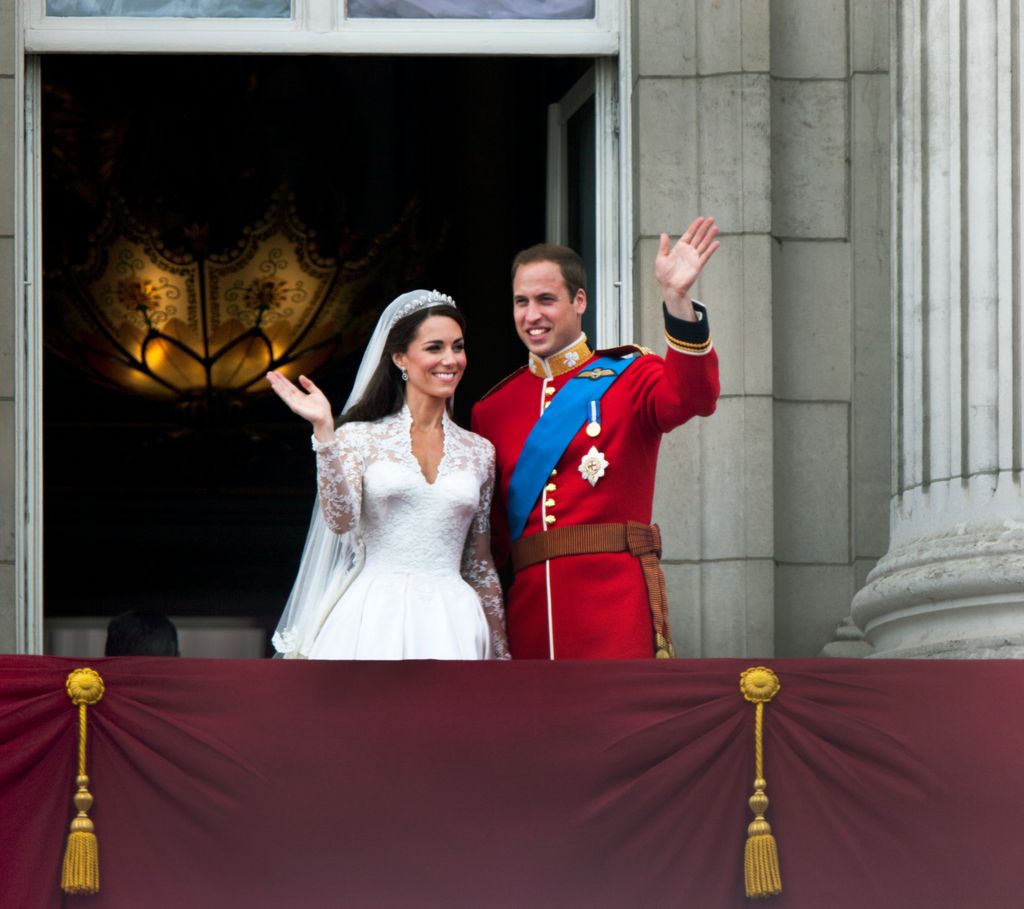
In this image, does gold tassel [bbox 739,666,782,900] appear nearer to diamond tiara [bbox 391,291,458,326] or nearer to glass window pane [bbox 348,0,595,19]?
diamond tiara [bbox 391,291,458,326]

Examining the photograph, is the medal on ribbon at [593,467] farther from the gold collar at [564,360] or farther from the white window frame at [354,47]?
the white window frame at [354,47]

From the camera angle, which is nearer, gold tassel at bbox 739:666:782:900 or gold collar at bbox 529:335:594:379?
gold tassel at bbox 739:666:782:900

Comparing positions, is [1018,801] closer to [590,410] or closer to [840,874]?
[840,874]

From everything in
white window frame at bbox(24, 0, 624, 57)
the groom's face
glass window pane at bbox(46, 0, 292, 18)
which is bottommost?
the groom's face

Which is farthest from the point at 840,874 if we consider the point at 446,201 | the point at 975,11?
the point at 446,201

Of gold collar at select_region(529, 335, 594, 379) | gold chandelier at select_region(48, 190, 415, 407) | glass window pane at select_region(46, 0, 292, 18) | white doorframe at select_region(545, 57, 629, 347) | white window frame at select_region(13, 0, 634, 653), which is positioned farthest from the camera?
gold chandelier at select_region(48, 190, 415, 407)

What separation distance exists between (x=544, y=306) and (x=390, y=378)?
1.61ft

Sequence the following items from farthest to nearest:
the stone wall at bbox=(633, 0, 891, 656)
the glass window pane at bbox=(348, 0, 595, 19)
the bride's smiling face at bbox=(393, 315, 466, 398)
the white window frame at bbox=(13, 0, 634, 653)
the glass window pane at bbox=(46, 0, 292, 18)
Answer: the glass window pane at bbox=(348, 0, 595, 19) < the glass window pane at bbox=(46, 0, 292, 18) < the white window frame at bbox=(13, 0, 634, 653) < the stone wall at bbox=(633, 0, 891, 656) < the bride's smiling face at bbox=(393, 315, 466, 398)

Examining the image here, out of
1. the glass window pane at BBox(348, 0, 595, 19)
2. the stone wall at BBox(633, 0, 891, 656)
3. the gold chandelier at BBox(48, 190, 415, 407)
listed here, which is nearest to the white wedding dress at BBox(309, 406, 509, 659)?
the stone wall at BBox(633, 0, 891, 656)

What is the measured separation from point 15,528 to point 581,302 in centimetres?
245

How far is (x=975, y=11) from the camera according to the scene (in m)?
7.86

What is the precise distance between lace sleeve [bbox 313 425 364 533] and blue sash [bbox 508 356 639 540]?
519 mm

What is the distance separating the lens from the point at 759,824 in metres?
6.17

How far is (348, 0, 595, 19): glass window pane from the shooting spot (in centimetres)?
916
